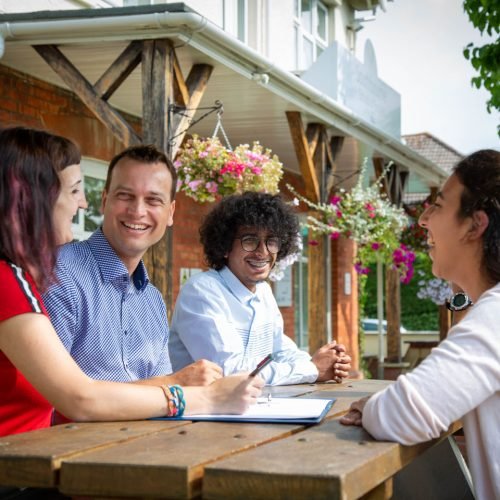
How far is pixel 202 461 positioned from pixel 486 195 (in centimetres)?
109

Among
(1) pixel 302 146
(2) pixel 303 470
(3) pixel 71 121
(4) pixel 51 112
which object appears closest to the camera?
(2) pixel 303 470

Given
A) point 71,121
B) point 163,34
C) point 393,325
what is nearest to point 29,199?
point 163,34

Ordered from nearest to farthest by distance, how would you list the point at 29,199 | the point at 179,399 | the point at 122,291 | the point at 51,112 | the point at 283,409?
1. the point at 29,199
2. the point at 179,399
3. the point at 283,409
4. the point at 122,291
5. the point at 51,112

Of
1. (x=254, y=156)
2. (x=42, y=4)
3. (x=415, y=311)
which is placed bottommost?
(x=415, y=311)

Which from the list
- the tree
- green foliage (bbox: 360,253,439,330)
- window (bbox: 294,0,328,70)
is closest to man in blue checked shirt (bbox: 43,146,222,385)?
the tree

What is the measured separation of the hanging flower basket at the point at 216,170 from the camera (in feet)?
21.3

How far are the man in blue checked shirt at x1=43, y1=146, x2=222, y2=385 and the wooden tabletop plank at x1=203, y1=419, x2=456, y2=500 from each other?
0.70 m

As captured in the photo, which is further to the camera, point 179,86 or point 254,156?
point 254,156

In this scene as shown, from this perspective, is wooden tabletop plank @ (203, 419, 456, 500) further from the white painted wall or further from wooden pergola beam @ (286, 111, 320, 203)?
wooden pergola beam @ (286, 111, 320, 203)

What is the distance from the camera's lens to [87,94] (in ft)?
20.7

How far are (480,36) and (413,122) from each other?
25.4 m

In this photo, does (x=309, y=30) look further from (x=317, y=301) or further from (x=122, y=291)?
(x=122, y=291)

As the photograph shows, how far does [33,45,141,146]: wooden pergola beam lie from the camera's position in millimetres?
6145

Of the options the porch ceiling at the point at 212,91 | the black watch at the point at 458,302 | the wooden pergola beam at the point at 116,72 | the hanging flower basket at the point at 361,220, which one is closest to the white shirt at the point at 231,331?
the black watch at the point at 458,302
